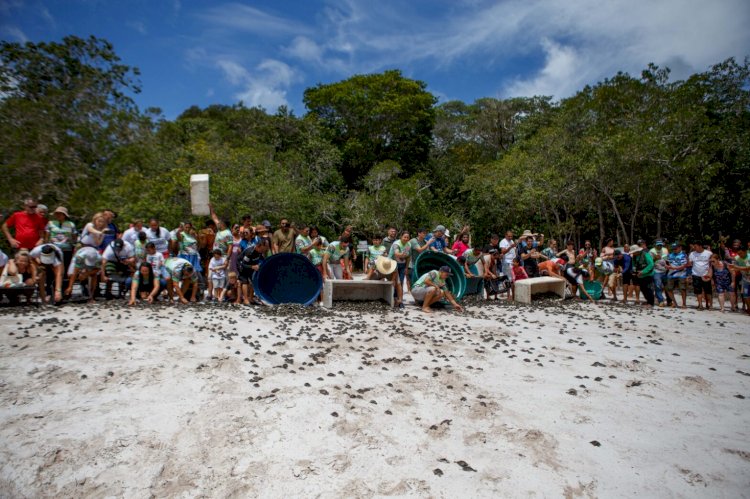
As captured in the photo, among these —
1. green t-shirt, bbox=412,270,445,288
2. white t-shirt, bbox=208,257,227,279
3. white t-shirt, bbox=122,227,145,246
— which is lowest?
green t-shirt, bbox=412,270,445,288

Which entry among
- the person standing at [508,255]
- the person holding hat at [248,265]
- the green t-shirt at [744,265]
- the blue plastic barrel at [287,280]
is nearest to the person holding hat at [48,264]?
the person holding hat at [248,265]

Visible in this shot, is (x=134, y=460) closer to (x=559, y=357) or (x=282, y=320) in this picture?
(x=282, y=320)

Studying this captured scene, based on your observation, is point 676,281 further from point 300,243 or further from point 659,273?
point 300,243

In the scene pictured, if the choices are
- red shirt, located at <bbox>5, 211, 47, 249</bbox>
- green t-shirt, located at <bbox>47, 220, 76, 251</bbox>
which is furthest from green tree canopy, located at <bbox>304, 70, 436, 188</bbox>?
red shirt, located at <bbox>5, 211, 47, 249</bbox>

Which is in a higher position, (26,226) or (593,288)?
(26,226)

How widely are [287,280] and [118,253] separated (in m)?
3.41

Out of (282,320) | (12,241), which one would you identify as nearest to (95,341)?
(282,320)

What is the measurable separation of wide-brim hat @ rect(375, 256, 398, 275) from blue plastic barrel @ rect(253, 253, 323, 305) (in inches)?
52.1

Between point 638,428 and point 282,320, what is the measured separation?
577 centimetres

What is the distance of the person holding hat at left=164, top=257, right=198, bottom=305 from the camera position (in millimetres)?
9648

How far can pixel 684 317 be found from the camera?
1045 centimetres

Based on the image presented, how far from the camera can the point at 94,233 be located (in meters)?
9.17

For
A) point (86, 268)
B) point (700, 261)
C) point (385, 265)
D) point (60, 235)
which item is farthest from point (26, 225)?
point (700, 261)

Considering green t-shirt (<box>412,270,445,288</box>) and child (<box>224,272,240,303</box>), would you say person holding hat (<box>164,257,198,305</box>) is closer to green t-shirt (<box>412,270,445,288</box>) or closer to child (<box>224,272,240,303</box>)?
child (<box>224,272,240,303</box>)
